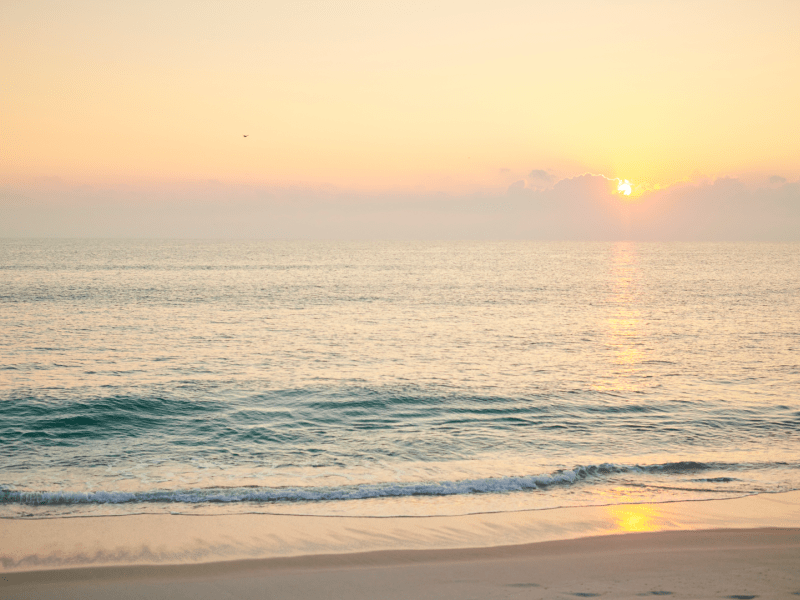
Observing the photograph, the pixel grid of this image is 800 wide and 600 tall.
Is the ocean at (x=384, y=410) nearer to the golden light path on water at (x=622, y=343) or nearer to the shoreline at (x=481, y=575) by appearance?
the golden light path on water at (x=622, y=343)

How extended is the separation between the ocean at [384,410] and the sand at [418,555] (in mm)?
976

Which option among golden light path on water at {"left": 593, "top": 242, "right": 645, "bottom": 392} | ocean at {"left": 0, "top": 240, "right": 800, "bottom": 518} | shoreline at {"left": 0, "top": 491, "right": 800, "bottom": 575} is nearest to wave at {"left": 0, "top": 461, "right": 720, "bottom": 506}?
ocean at {"left": 0, "top": 240, "right": 800, "bottom": 518}

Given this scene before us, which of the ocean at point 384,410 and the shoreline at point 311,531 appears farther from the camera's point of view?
the ocean at point 384,410

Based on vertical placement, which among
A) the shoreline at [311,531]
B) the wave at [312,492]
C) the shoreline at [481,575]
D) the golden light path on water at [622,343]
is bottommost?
the wave at [312,492]

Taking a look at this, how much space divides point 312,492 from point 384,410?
8626mm

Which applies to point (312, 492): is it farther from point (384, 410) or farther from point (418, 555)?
point (384, 410)

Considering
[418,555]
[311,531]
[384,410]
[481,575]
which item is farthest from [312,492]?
[384,410]

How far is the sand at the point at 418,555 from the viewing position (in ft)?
30.5

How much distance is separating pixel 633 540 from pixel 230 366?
22885 millimetres

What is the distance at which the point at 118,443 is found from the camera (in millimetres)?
18547

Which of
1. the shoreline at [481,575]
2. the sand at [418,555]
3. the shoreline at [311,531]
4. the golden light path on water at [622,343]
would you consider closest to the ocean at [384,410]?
the golden light path on water at [622,343]

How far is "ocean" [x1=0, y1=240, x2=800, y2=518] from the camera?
14352 mm

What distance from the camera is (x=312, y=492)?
46.3ft

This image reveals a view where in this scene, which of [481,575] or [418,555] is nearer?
[481,575]
